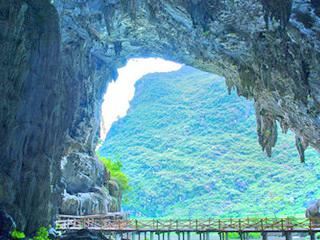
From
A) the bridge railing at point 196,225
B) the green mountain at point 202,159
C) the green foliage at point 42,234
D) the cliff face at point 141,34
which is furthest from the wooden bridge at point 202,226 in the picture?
the green mountain at point 202,159

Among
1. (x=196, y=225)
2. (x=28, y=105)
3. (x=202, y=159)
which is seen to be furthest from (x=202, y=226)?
(x=202, y=159)

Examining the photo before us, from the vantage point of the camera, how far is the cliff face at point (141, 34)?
1842cm

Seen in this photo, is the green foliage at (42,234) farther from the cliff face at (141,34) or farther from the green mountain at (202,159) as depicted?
the green mountain at (202,159)

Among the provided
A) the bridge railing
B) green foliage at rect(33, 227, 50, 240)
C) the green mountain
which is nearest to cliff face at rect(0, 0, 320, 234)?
green foliage at rect(33, 227, 50, 240)

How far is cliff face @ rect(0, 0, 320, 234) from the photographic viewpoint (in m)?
18.4

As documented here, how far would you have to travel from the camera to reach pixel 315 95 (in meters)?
21.2

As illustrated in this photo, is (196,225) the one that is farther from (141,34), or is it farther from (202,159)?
(202,159)

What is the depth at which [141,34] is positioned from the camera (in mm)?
33875

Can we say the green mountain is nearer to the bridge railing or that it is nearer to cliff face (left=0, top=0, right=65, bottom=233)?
the bridge railing

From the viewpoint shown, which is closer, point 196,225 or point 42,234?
point 42,234

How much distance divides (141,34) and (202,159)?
69598 mm

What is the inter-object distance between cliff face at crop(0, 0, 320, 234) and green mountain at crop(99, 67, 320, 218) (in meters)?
41.5

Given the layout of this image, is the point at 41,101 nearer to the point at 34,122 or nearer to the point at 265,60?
the point at 34,122

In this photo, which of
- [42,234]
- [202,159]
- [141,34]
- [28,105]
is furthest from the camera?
[202,159]
